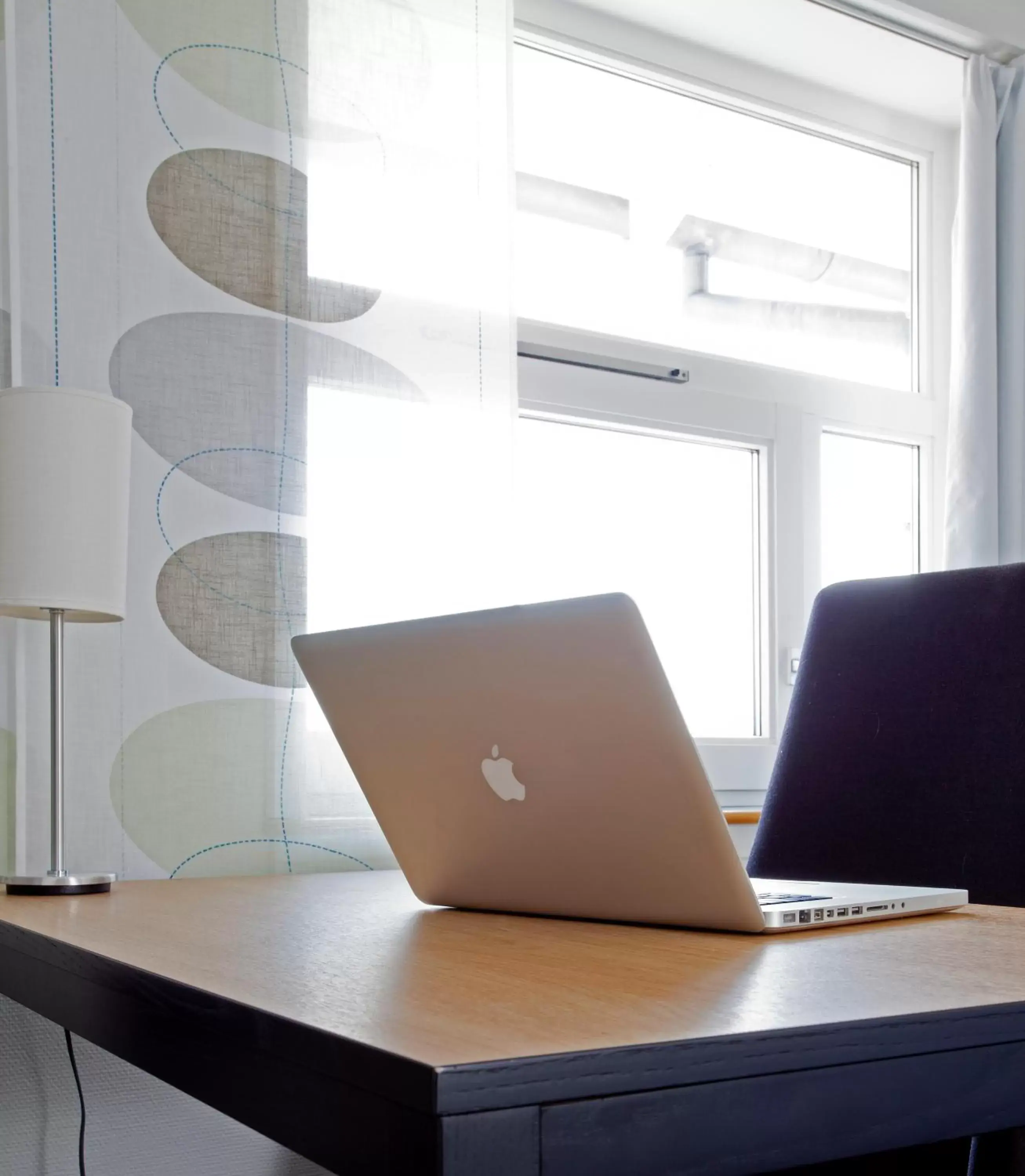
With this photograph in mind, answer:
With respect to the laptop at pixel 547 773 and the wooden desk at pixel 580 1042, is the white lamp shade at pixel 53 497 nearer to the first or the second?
the laptop at pixel 547 773

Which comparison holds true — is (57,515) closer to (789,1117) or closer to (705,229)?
(789,1117)

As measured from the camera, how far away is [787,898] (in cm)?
98

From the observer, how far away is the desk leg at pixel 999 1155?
3.51ft

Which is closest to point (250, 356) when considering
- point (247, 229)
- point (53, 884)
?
point (247, 229)

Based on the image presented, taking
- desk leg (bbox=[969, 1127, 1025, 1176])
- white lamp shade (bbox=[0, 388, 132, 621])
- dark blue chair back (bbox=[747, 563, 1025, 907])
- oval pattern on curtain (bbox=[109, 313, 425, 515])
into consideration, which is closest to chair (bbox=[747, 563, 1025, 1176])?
dark blue chair back (bbox=[747, 563, 1025, 907])

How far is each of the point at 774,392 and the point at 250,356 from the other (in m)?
1.14

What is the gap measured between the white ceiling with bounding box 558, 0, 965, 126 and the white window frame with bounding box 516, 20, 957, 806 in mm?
26

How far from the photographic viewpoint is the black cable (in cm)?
157

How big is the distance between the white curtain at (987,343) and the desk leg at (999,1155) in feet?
4.96

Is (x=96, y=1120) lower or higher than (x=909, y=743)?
lower

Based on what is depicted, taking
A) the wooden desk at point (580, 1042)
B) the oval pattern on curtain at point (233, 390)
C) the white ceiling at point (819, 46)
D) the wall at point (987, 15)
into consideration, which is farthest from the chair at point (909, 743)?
the wall at point (987, 15)

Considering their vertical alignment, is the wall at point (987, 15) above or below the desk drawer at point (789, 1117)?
above

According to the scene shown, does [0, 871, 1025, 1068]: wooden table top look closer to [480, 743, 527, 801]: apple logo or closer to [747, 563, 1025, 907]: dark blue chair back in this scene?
[480, 743, 527, 801]: apple logo

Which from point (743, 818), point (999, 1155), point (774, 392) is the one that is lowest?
point (999, 1155)
